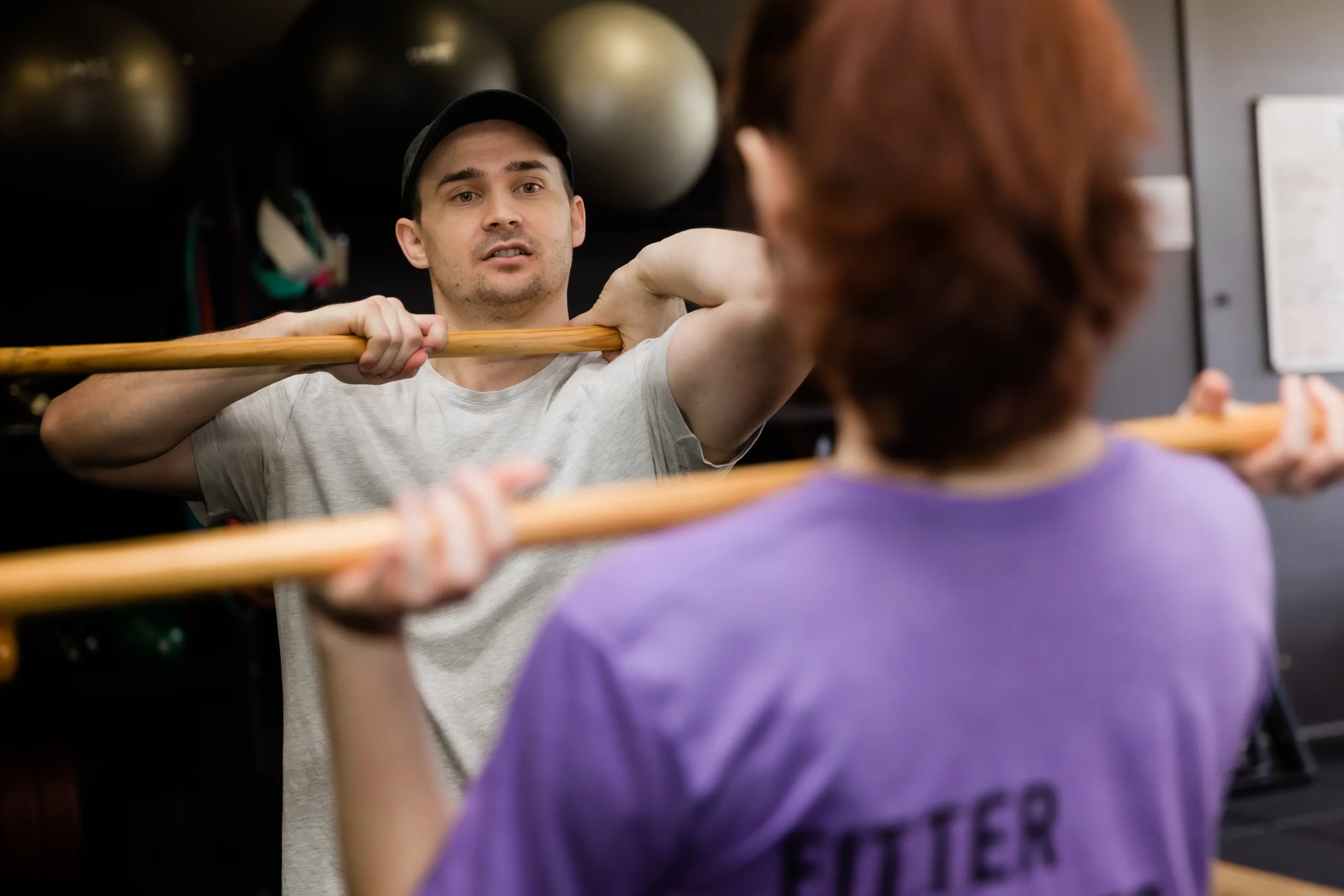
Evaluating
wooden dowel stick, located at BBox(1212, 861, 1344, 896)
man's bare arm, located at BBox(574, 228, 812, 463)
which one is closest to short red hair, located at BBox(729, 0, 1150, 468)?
man's bare arm, located at BBox(574, 228, 812, 463)

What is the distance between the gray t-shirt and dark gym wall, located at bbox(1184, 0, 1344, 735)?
402cm

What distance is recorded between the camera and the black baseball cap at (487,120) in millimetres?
2168

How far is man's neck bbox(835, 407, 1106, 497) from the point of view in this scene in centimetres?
76

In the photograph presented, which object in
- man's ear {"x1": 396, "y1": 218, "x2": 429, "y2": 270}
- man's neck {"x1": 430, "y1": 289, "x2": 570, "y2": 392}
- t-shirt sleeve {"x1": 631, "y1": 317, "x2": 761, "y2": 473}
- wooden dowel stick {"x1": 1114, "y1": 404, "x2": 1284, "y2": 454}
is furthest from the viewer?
man's ear {"x1": 396, "y1": 218, "x2": 429, "y2": 270}

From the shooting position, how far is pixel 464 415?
2008 millimetres

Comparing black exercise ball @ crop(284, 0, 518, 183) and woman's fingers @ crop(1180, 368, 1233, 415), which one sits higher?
black exercise ball @ crop(284, 0, 518, 183)

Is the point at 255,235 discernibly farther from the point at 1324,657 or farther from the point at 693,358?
the point at 1324,657

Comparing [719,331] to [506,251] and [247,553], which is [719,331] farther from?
[247,553]

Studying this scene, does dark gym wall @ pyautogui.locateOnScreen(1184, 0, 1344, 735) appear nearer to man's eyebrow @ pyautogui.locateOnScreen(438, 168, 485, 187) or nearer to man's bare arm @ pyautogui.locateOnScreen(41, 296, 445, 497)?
man's eyebrow @ pyautogui.locateOnScreen(438, 168, 485, 187)

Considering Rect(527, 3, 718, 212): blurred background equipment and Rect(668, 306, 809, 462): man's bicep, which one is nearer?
Rect(668, 306, 809, 462): man's bicep

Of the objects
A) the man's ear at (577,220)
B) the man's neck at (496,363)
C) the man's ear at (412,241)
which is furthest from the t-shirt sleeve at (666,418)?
the man's ear at (412,241)

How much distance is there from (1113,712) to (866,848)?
178 mm

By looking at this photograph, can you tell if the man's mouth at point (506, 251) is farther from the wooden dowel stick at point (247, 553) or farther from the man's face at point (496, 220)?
the wooden dowel stick at point (247, 553)

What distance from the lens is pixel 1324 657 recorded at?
5.28 meters
